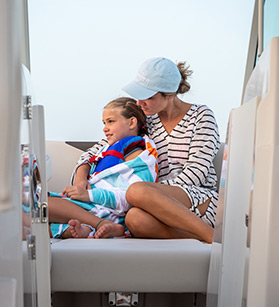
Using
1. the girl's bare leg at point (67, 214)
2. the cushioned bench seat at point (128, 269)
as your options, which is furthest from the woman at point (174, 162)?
the cushioned bench seat at point (128, 269)

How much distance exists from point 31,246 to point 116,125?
3.70ft

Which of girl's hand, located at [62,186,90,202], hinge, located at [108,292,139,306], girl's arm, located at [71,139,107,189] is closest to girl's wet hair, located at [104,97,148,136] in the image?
girl's arm, located at [71,139,107,189]

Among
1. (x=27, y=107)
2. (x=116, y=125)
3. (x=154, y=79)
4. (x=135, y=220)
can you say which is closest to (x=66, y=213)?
(x=135, y=220)

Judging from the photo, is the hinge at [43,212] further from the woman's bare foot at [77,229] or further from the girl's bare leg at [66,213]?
the girl's bare leg at [66,213]

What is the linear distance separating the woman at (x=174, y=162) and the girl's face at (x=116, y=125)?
0.10 m

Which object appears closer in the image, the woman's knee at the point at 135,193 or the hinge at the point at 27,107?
the hinge at the point at 27,107

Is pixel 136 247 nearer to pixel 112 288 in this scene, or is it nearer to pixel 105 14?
pixel 112 288

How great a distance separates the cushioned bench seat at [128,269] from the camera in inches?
56.6

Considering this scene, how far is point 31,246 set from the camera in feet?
3.35

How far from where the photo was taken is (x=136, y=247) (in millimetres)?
1472

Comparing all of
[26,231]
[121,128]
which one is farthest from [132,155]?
[26,231]

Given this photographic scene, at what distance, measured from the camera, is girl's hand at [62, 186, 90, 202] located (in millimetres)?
1802

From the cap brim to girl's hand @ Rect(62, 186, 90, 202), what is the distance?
48cm

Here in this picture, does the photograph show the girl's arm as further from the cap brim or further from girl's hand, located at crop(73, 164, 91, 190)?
the cap brim
